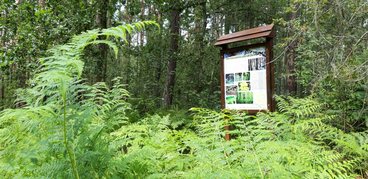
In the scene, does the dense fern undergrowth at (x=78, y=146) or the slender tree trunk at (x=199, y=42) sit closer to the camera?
the dense fern undergrowth at (x=78, y=146)

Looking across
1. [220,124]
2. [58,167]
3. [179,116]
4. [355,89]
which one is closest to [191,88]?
[179,116]

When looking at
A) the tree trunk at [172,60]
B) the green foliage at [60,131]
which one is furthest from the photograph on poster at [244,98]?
the tree trunk at [172,60]

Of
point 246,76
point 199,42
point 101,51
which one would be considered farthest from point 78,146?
point 199,42

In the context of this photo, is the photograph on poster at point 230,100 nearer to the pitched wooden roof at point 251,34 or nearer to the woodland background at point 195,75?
the woodland background at point 195,75

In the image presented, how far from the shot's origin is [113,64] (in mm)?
15211

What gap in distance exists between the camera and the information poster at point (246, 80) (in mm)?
4148

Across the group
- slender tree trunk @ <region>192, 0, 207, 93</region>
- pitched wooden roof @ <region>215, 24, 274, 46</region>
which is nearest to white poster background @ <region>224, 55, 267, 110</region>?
pitched wooden roof @ <region>215, 24, 274, 46</region>

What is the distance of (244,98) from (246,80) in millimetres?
266

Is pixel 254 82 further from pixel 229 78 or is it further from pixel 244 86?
pixel 229 78

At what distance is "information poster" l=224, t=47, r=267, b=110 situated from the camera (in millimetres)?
4148

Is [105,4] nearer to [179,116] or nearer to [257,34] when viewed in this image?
[179,116]

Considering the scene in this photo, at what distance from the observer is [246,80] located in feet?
14.3

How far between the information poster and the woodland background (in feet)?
1.20

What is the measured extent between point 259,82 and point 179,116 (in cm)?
299
